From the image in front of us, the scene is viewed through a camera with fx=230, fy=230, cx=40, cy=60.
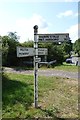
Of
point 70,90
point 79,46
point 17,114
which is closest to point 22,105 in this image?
point 17,114

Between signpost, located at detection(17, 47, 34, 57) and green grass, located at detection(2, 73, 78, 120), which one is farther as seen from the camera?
signpost, located at detection(17, 47, 34, 57)

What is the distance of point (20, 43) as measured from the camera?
25.1m

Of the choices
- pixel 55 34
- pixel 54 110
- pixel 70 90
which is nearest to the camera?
pixel 54 110

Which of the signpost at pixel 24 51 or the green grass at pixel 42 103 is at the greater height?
the signpost at pixel 24 51

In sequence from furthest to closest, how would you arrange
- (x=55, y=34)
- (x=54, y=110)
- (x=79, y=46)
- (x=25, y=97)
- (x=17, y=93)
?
(x=79, y=46)
(x=17, y=93)
(x=25, y=97)
(x=55, y=34)
(x=54, y=110)

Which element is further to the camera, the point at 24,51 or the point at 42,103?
the point at 42,103

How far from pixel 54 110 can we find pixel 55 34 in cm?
230

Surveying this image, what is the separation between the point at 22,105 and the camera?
697 cm

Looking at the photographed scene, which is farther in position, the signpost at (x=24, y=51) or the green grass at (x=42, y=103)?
the signpost at (x=24, y=51)

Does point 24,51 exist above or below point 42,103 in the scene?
above

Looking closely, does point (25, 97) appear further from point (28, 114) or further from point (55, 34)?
point (55, 34)

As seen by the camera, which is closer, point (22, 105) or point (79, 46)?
point (22, 105)

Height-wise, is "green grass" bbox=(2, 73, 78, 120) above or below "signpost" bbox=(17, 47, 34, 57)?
below

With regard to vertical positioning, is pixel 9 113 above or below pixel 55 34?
below
